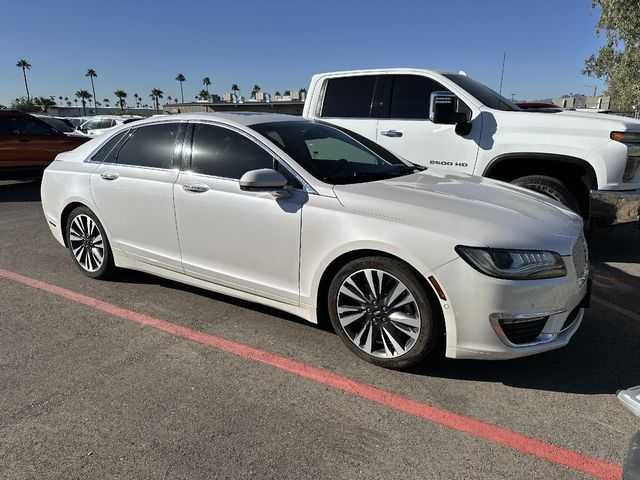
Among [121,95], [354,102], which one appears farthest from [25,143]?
[121,95]

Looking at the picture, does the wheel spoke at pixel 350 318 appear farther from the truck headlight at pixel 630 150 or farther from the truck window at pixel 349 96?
the truck window at pixel 349 96

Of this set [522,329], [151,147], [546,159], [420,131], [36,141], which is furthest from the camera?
[36,141]

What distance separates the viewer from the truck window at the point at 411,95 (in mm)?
5895

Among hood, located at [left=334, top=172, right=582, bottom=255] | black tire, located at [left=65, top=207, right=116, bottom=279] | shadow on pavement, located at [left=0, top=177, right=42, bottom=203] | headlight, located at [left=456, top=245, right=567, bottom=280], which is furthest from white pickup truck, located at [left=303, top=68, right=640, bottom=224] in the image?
shadow on pavement, located at [left=0, top=177, right=42, bottom=203]

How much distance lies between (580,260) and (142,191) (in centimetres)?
332

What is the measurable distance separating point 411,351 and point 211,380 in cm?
125

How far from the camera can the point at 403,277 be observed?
2910 millimetres

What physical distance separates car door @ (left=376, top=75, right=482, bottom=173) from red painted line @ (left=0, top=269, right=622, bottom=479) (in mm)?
3175

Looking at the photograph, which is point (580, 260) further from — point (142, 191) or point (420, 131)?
point (142, 191)

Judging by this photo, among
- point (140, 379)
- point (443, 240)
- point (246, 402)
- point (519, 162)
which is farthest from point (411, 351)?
point (519, 162)

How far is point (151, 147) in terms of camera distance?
13.8ft

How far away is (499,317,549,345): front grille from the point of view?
9.12 ft

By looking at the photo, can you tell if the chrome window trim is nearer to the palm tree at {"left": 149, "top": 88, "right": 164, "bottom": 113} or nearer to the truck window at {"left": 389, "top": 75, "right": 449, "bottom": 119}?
the truck window at {"left": 389, "top": 75, "right": 449, "bottom": 119}

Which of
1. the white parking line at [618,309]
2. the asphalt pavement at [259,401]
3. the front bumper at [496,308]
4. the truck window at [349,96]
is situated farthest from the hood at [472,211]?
the truck window at [349,96]
